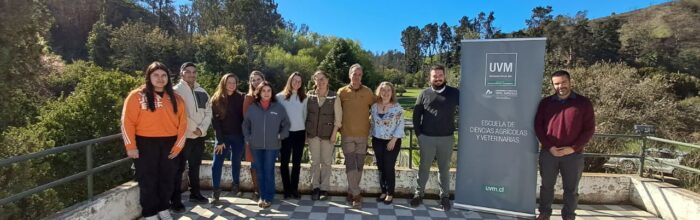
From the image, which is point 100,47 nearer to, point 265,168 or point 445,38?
point 265,168

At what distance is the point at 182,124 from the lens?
12.6ft

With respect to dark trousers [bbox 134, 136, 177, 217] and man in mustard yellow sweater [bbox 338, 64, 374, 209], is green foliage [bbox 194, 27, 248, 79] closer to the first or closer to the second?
man in mustard yellow sweater [bbox 338, 64, 374, 209]

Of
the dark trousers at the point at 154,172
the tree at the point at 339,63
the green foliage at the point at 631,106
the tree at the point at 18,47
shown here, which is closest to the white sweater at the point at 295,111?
the dark trousers at the point at 154,172

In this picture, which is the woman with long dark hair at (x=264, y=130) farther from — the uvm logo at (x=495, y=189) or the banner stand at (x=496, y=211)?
the uvm logo at (x=495, y=189)

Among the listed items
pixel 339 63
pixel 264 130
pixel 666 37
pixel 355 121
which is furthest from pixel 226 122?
pixel 666 37

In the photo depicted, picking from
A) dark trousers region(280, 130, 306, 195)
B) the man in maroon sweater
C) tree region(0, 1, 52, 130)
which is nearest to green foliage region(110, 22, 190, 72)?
tree region(0, 1, 52, 130)

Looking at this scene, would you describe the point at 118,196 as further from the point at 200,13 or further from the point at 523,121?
the point at 200,13

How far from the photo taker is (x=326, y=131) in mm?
4648

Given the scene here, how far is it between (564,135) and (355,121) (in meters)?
2.18

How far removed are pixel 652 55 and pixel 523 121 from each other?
62.1 metres

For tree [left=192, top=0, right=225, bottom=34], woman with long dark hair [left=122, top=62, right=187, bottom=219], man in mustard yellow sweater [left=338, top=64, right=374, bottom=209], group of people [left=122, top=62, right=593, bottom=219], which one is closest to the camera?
woman with long dark hair [left=122, top=62, right=187, bottom=219]

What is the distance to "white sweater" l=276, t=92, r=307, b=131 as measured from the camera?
4.64m

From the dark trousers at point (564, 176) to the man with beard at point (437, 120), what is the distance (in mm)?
1000

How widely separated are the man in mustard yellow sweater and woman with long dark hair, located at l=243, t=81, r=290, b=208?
27.5 inches
